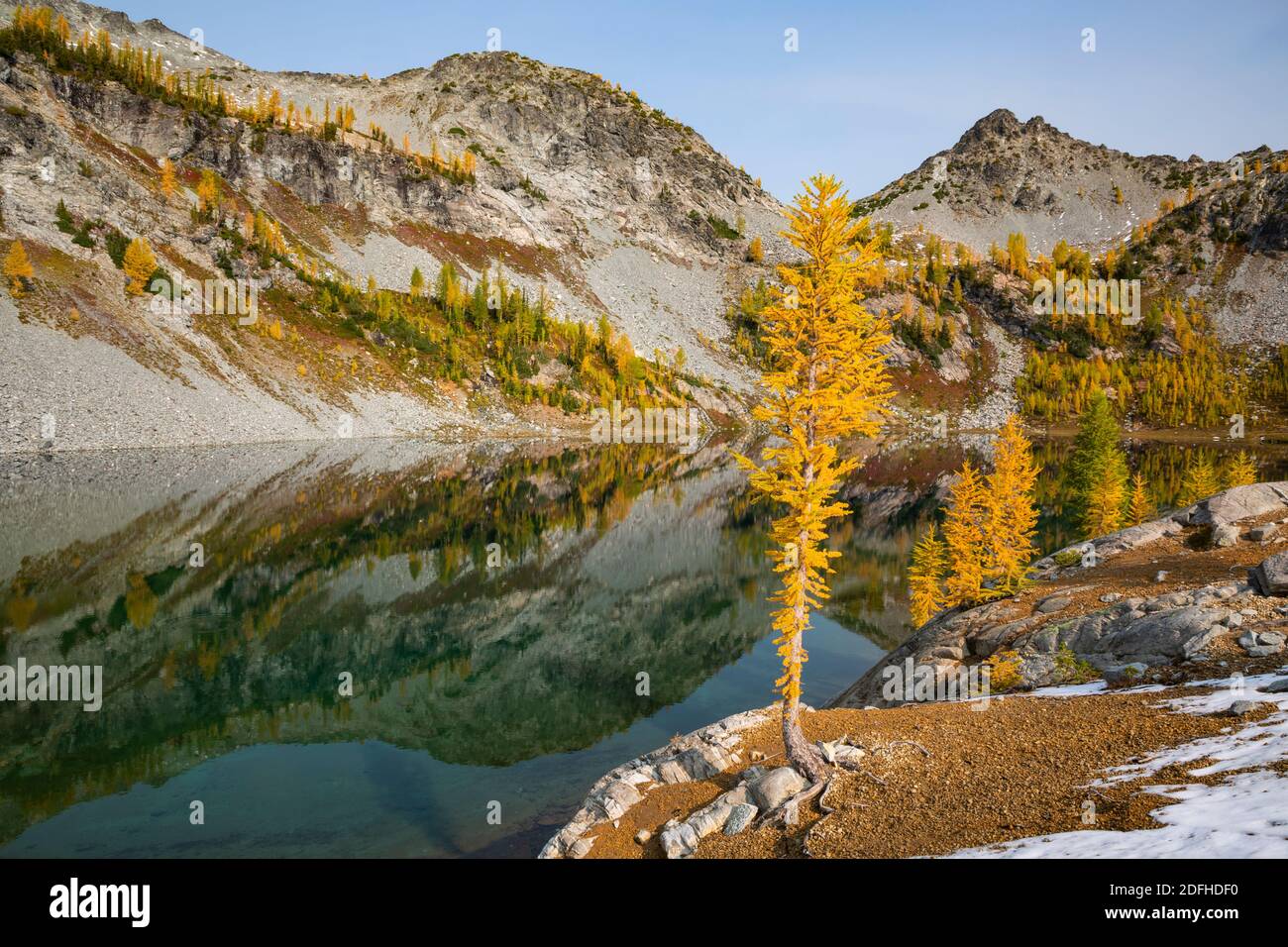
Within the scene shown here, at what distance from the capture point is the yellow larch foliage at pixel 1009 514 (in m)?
31.9

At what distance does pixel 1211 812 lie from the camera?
9.34 m

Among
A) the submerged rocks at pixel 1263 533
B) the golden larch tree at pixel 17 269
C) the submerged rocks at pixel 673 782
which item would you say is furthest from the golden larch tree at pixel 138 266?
the submerged rocks at pixel 1263 533

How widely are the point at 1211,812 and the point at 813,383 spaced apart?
34.5ft

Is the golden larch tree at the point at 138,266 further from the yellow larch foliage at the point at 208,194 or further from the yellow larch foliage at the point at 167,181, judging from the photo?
the yellow larch foliage at the point at 167,181

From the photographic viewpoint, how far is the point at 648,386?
174625 mm

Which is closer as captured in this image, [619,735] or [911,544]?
[619,735]

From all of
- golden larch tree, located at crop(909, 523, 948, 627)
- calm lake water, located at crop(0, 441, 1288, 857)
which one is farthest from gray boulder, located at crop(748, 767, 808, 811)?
golden larch tree, located at crop(909, 523, 948, 627)

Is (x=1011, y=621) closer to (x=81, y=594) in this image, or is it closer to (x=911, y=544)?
(x=911, y=544)

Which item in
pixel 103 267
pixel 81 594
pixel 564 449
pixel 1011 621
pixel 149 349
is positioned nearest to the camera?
pixel 1011 621

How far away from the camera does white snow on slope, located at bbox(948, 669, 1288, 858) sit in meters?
8.24

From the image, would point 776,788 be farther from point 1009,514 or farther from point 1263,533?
point 1263,533

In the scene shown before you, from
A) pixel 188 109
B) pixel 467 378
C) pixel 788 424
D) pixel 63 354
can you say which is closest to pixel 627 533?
pixel 788 424

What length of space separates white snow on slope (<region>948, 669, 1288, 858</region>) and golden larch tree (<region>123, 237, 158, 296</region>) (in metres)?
134

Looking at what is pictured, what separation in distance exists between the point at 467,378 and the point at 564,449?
115ft
